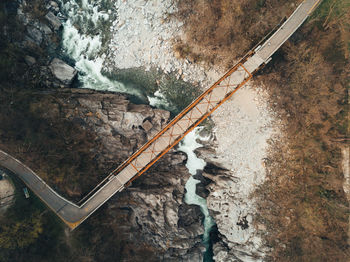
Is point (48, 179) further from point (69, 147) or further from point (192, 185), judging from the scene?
point (192, 185)

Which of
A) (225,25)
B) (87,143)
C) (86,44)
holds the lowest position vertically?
(87,143)

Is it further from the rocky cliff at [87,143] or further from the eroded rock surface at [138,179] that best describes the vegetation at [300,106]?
the rocky cliff at [87,143]

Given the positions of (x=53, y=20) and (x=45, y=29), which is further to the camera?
(x=53, y=20)

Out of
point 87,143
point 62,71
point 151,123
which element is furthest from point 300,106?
point 62,71

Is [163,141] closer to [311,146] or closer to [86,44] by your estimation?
[86,44]

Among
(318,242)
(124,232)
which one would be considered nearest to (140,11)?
(124,232)

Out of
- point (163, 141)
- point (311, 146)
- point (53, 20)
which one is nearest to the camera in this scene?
point (311, 146)

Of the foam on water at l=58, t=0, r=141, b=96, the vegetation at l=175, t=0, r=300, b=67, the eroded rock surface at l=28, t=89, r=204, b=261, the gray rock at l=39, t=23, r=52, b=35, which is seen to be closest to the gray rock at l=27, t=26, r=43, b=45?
A: the gray rock at l=39, t=23, r=52, b=35
